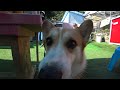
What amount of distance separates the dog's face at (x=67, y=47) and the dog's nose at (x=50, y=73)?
0.05 meters

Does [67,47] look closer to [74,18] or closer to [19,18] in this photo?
[19,18]

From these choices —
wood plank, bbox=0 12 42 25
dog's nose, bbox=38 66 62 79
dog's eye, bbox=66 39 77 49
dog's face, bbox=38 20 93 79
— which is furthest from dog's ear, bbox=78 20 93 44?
dog's nose, bbox=38 66 62 79

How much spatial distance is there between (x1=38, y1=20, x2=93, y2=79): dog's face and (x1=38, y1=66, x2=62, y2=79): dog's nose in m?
0.05

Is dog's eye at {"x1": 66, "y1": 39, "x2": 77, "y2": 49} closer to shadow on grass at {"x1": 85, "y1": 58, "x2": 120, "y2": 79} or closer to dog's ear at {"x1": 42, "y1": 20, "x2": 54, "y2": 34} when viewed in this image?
dog's ear at {"x1": 42, "y1": 20, "x2": 54, "y2": 34}

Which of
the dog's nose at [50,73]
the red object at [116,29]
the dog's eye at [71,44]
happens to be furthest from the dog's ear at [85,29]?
the red object at [116,29]

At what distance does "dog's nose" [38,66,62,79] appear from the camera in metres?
0.96

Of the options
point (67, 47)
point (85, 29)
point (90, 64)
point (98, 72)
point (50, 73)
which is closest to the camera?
point (50, 73)

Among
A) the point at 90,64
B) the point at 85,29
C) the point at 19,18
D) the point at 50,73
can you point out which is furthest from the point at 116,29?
the point at 50,73

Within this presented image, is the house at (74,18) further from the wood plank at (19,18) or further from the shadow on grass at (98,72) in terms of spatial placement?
the shadow on grass at (98,72)

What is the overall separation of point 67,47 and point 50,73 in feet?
1.38

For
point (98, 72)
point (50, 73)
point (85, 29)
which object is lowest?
point (98, 72)

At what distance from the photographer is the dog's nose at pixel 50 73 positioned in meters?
0.96

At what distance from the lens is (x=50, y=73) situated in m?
0.98
